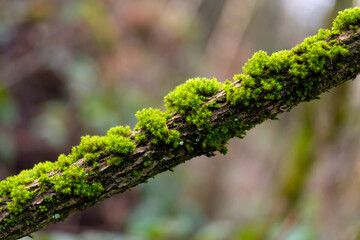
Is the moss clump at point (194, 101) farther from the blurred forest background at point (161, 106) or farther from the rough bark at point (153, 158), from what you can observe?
the blurred forest background at point (161, 106)

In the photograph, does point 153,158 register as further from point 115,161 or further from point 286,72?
point 286,72

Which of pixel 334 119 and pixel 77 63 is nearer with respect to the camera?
pixel 334 119

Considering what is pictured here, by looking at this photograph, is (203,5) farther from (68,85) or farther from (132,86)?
(68,85)

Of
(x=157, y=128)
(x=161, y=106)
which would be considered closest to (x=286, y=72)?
(x=157, y=128)

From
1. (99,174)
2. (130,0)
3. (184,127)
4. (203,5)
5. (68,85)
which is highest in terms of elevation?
(203,5)

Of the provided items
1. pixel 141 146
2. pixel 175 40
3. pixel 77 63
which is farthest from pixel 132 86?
pixel 141 146

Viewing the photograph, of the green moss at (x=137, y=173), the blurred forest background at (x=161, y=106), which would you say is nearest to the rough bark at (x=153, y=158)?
the green moss at (x=137, y=173)
